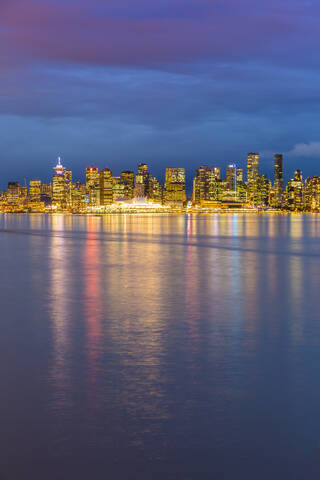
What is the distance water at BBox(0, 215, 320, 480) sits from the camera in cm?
793

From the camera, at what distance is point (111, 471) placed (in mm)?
7582

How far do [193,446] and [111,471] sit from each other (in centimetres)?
128

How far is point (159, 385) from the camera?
11.1m

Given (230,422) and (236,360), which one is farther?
(236,360)

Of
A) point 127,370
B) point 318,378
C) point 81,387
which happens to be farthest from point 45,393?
point 318,378

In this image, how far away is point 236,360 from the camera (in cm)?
1310

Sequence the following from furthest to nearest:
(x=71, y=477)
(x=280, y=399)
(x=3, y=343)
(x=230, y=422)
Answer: (x=3, y=343) → (x=280, y=399) → (x=230, y=422) → (x=71, y=477)

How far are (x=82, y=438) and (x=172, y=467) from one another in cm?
149

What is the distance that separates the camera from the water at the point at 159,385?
7930 mm

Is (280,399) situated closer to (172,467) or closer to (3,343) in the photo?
(172,467)

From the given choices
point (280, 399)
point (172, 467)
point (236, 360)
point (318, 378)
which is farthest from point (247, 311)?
point (172, 467)

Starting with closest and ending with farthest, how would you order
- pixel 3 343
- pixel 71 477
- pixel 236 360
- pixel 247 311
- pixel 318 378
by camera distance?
pixel 71 477 → pixel 318 378 → pixel 236 360 → pixel 3 343 → pixel 247 311

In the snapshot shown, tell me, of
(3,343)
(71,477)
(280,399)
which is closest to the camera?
(71,477)

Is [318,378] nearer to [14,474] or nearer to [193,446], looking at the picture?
[193,446]
